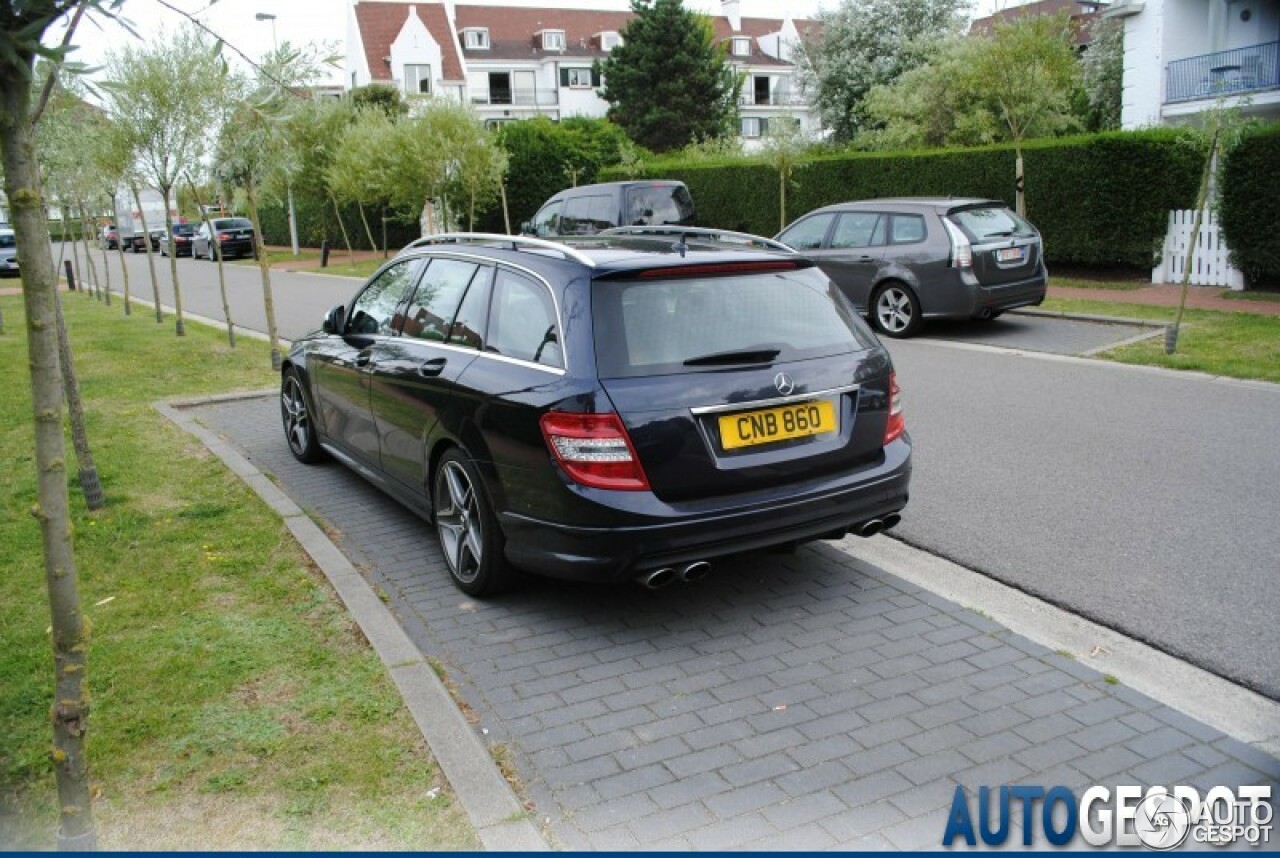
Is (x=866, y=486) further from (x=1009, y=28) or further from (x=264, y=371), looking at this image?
(x=1009, y=28)

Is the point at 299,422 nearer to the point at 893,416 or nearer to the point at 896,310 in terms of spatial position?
the point at 893,416

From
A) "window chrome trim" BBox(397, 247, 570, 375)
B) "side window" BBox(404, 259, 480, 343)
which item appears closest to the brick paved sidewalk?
"window chrome trim" BBox(397, 247, 570, 375)

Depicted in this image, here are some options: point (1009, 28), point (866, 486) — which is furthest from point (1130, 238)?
point (866, 486)

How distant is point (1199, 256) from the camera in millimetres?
18141

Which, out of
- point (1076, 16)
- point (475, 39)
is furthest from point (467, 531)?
point (475, 39)

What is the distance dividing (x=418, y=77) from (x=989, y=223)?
60449 mm

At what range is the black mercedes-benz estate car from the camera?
453 cm

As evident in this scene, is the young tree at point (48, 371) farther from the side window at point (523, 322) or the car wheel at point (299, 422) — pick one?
the car wheel at point (299, 422)

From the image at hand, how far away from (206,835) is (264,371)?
33.2 ft

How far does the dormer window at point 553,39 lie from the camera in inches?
2943

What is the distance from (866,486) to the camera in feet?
16.4

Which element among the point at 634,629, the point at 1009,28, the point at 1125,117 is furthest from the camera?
the point at 1125,117

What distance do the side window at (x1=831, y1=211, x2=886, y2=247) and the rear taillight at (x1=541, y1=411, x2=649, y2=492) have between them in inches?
409

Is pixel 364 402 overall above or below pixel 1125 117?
below
